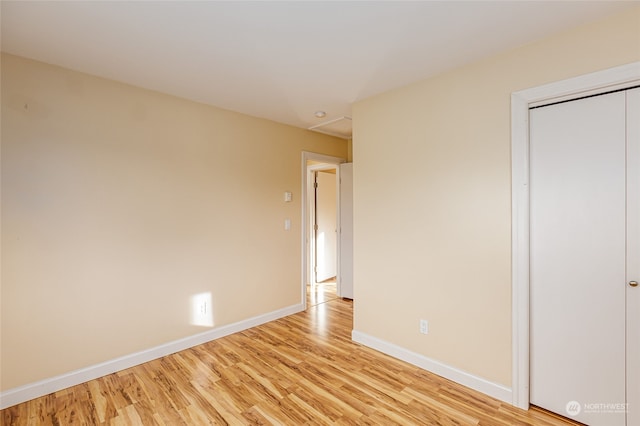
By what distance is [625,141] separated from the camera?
5.53 feet

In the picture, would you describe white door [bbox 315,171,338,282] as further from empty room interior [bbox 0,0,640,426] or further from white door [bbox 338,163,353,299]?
empty room interior [bbox 0,0,640,426]

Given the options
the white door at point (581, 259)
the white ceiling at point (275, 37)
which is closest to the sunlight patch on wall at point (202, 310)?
the white ceiling at point (275, 37)

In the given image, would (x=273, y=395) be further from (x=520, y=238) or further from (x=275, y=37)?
(x=275, y=37)

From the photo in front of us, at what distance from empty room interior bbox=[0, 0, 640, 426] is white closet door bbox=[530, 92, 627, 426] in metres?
0.01

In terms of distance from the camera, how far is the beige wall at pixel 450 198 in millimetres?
1951

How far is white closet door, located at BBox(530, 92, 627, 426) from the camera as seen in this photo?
173 centimetres

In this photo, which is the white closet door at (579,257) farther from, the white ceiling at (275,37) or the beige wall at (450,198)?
the white ceiling at (275,37)

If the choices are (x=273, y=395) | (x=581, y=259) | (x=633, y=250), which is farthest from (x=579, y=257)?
(x=273, y=395)

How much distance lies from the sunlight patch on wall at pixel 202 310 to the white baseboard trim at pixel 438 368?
59.4 inches

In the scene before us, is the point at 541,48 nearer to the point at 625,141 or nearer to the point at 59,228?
the point at 625,141

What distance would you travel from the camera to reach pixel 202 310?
3.05m

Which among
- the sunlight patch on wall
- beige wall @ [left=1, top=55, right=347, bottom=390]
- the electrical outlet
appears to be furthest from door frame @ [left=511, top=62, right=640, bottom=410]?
the sunlight patch on wall

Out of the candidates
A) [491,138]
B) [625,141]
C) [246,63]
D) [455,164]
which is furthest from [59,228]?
[625,141]

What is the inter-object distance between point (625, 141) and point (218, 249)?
329 cm
